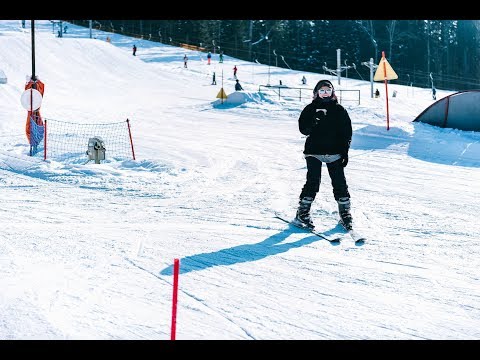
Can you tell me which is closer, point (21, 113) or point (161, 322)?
point (161, 322)

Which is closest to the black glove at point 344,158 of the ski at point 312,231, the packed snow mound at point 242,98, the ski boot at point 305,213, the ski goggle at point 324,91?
the ski boot at point 305,213

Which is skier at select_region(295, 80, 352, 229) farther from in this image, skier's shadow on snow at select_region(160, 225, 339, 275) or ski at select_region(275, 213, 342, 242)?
skier's shadow on snow at select_region(160, 225, 339, 275)

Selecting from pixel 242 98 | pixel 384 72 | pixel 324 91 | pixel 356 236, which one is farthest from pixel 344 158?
pixel 242 98

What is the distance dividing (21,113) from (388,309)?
20.7m

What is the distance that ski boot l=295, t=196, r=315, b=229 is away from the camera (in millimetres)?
8156

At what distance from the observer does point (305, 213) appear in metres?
8.20

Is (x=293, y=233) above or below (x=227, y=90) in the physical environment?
below

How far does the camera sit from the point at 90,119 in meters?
22.5

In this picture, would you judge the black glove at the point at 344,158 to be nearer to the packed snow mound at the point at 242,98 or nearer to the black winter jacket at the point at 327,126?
the black winter jacket at the point at 327,126

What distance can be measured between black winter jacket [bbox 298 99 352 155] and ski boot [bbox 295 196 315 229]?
65 cm

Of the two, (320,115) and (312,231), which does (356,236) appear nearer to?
(312,231)

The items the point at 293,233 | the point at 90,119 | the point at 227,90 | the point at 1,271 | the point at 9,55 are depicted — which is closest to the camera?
the point at 1,271
